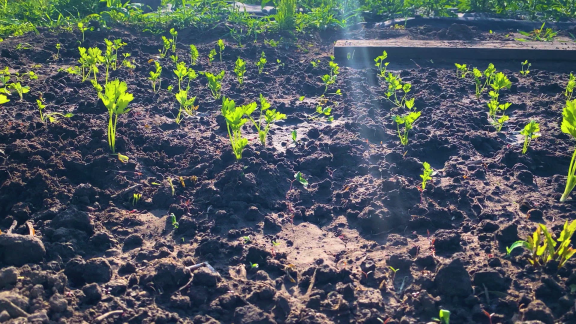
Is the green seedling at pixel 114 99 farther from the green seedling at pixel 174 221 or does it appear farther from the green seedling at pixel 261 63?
the green seedling at pixel 261 63

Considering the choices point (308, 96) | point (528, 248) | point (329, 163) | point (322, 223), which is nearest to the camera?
point (528, 248)

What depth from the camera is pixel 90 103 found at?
5.25 metres

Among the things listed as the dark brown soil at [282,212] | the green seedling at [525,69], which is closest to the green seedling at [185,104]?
the dark brown soil at [282,212]

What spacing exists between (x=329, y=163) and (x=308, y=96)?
72.3 inches

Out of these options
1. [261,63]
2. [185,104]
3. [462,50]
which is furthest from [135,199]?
[462,50]

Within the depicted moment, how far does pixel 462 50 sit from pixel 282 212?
4.80m

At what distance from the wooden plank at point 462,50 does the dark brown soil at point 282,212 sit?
1332 millimetres

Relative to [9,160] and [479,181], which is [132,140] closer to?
[9,160]

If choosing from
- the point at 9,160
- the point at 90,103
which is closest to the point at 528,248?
the point at 9,160

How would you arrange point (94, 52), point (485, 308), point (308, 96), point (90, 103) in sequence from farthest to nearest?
point (308, 96) < point (94, 52) < point (90, 103) < point (485, 308)

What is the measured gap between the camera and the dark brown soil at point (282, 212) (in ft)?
9.12

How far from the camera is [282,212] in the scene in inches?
150

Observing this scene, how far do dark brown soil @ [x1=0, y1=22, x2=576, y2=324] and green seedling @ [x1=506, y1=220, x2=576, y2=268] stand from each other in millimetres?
88

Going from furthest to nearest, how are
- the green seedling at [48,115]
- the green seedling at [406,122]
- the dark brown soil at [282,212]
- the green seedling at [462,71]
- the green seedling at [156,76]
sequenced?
the green seedling at [462,71] → the green seedling at [156,76] → the green seedling at [48,115] → the green seedling at [406,122] → the dark brown soil at [282,212]
